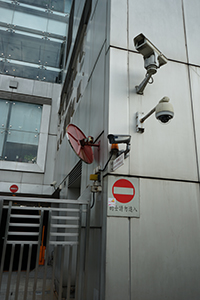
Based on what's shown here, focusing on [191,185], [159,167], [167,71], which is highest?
[167,71]

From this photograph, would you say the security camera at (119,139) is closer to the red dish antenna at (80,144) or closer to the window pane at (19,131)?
the red dish antenna at (80,144)

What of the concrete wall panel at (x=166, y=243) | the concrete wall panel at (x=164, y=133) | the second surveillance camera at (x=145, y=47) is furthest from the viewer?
the concrete wall panel at (x=164, y=133)

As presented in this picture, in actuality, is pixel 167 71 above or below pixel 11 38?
below

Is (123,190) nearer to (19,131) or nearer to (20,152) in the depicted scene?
(20,152)

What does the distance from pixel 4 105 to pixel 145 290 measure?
12.3 meters

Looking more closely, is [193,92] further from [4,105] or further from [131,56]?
[4,105]

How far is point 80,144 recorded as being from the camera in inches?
198

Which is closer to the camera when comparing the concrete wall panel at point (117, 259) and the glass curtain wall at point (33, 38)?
the concrete wall panel at point (117, 259)

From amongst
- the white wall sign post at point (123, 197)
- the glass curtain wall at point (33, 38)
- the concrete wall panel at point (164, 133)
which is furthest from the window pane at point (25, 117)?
the white wall sign post at point (123, 197)

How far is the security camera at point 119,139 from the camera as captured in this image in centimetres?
417

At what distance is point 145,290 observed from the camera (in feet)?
12.6

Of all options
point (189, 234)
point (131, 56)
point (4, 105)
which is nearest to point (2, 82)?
point (4, 105)

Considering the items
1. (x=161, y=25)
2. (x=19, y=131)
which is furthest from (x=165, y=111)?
(x=19, y=131)

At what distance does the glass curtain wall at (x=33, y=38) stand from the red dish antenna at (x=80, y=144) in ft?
34.0
